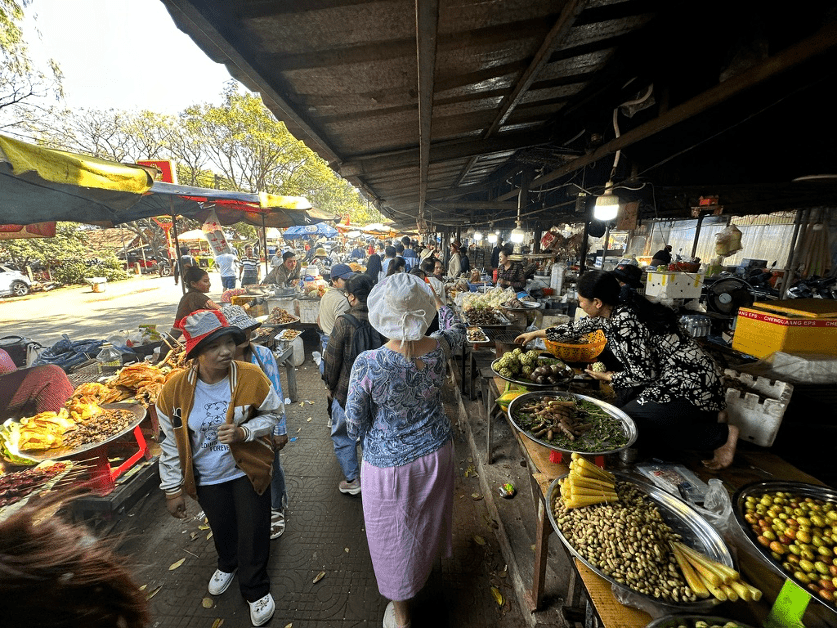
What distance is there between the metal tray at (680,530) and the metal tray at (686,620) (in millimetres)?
26

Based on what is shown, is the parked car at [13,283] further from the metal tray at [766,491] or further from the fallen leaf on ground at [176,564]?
the metal tray at [766,491]

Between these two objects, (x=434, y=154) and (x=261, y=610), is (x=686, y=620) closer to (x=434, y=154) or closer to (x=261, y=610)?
(x=261, y=610)

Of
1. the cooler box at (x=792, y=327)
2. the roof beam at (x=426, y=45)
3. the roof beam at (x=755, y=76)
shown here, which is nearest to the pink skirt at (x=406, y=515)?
the roof beam at (x=426, y=45)

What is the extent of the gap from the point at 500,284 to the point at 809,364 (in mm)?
5888

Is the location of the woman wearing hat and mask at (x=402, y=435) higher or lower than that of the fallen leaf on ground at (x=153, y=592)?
higher

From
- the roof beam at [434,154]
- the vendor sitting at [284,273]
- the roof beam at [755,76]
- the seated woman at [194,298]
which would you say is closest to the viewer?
the roof beam at [755,76]

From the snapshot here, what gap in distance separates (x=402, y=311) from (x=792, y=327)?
352 cm

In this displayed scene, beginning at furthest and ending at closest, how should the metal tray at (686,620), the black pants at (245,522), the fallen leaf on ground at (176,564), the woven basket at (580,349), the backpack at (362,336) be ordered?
the woven basket at (580,349)
the backpack at (362,336)
the fallen leaf on ground at (176,564)
the black pants at (245,522)
the metal tray at (686,620)

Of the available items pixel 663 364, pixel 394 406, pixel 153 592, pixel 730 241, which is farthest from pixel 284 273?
pixel 730 241

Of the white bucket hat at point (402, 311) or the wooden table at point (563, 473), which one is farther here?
the wooden table at point (563, 473)

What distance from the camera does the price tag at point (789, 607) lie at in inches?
48.5

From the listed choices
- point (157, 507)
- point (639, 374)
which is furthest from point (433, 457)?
point (157, 507)

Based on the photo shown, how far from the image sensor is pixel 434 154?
13.1 ft

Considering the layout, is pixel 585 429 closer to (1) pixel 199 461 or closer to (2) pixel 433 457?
(2) pixel 433 457
